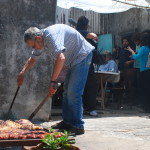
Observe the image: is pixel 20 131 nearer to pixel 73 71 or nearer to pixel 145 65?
pixel 73 71

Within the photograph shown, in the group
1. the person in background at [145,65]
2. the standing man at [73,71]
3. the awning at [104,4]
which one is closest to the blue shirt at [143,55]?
the person in background at [145,65]

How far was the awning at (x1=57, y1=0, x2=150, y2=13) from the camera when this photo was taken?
829 centimetres

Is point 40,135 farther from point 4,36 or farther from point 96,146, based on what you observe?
point 4,36

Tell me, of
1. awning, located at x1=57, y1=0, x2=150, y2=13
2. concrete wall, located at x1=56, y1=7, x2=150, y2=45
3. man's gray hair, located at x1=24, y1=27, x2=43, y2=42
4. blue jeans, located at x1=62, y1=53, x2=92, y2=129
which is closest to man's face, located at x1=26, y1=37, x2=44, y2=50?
man's gray hair, located at x1=24, y1=27, x2=43, y2=42

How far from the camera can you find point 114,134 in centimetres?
487

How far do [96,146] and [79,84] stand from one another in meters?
1.02

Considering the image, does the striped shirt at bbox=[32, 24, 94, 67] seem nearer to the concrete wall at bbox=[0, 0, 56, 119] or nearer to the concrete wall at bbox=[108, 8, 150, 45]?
the concrete wall at bbox=[0, 0, 56, 119]

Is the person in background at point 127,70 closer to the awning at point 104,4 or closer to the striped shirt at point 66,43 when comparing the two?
the awning at point 104,4

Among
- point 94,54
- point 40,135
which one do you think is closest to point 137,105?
point 94,54

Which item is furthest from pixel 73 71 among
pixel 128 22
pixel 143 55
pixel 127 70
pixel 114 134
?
pixel 128 22

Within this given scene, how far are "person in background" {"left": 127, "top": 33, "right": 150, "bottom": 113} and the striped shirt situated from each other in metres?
3.35

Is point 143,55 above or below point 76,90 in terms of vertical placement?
above

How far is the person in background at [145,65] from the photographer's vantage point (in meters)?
7.79

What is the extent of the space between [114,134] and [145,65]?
3467mm
